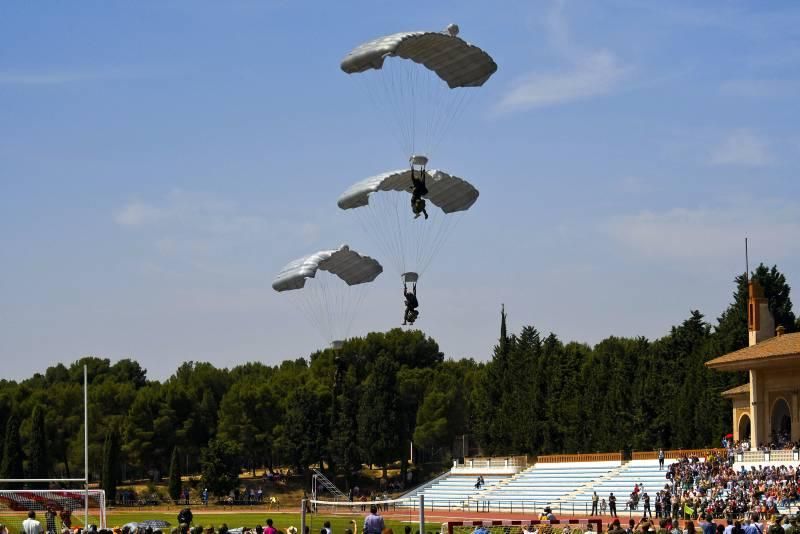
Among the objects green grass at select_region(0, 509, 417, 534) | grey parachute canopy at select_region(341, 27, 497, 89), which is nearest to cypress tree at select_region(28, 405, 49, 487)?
green grass at select_region(0, 509, 417, 534)

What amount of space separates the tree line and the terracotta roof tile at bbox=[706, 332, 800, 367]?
28.0 feet

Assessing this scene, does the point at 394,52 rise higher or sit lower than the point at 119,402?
higher

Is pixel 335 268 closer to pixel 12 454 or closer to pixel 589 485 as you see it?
pixel 589 485

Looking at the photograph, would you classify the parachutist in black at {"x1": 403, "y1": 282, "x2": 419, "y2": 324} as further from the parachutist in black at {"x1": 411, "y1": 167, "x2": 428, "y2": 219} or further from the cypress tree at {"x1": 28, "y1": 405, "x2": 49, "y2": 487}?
the cypress tree at {"x1": 28, "y1": 405, "x2": 49, "y2": 487}

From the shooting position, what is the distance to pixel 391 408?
297ft

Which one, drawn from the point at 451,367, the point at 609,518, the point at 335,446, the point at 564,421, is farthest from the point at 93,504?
the point at 451,367

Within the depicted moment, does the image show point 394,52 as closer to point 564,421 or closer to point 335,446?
point 564,421

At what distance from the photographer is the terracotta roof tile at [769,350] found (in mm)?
53831

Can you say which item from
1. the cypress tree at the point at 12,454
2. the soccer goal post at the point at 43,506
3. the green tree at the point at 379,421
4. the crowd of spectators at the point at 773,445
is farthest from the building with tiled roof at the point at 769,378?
the cypress tree at the point at 12,454

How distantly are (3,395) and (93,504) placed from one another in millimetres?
49434

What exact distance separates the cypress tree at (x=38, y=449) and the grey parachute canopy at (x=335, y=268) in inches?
2006

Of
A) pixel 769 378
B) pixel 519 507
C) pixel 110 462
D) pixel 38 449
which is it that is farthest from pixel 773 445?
pixel 38 449

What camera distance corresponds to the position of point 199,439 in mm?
100812

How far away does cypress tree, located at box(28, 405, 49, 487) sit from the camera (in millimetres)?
86431
